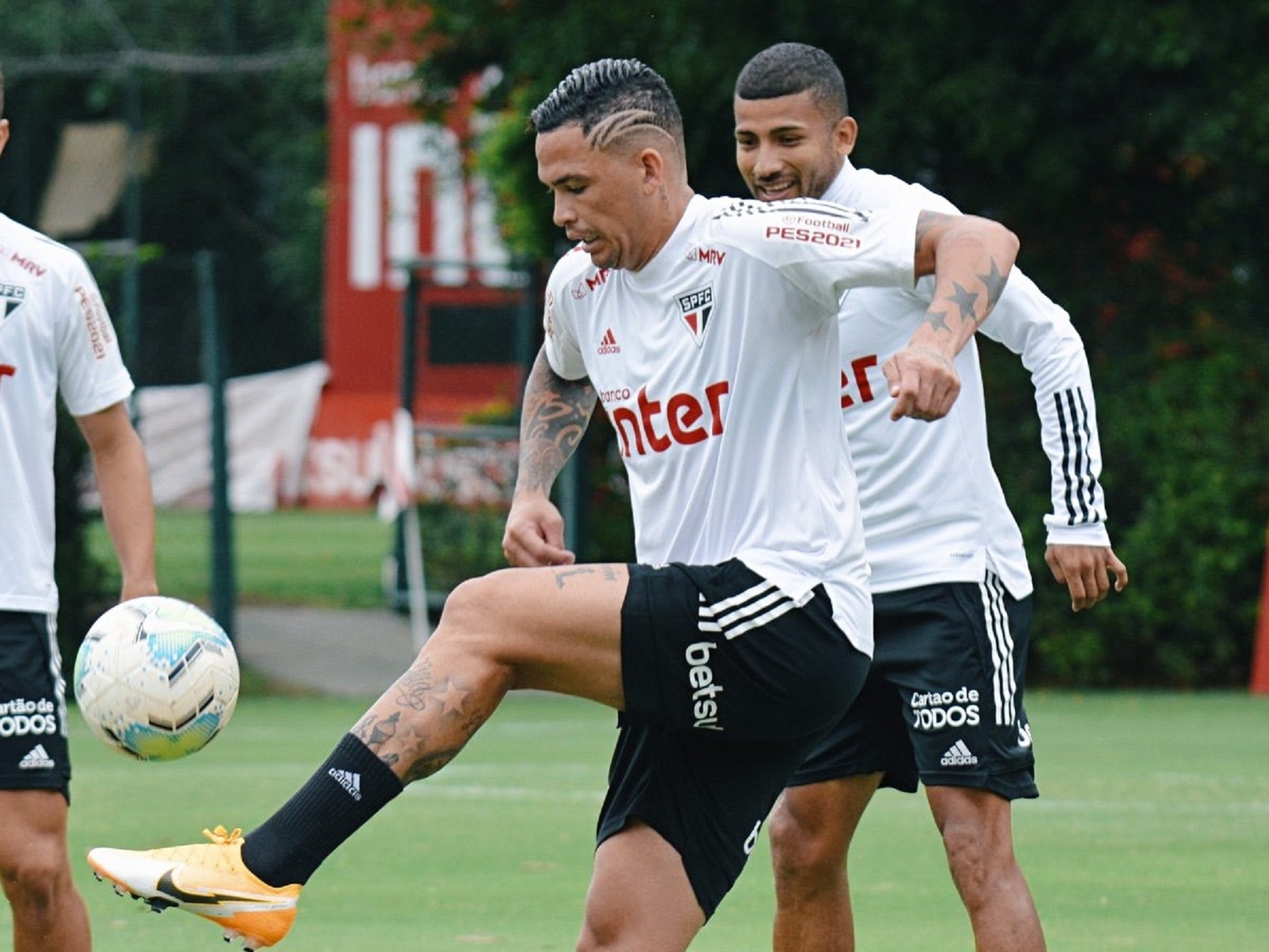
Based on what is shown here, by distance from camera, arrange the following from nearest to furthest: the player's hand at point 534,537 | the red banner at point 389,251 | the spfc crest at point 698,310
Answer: the spfc crest at point 698,310 → the player's hand at point 534,537 → the red banner at point 389,251

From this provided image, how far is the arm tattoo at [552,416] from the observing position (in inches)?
217

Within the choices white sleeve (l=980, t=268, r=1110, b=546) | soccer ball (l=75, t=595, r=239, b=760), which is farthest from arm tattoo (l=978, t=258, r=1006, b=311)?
soccer ball (l=75, t=595, r=239, b=760)

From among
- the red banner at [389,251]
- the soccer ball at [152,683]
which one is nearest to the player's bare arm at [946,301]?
the soccer ball at [152,683]

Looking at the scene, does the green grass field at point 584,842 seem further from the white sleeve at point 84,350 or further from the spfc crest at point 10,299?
the spfc crest at point 10,299

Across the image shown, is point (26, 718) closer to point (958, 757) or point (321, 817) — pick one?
point (321, 817)

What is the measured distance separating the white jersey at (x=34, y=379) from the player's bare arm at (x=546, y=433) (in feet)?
3.45

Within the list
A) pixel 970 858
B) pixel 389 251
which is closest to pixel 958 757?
pixel 970 858

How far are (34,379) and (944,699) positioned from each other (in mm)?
2333

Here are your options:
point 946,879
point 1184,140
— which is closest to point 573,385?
point 946,879

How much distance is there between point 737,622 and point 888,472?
153 cm

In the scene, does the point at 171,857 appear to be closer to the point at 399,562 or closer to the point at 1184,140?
the point at 1184,140

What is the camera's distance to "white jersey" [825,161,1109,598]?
596 cm

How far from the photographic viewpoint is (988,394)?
16.8 m

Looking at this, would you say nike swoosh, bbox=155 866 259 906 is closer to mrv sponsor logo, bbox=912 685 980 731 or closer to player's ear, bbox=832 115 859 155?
mrv sponsor logo, bbox=912 685 980 731
